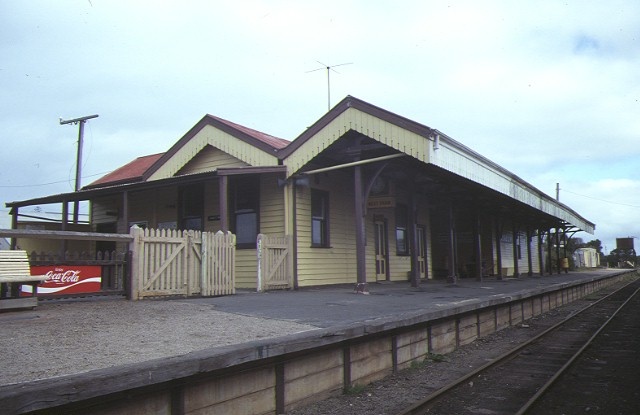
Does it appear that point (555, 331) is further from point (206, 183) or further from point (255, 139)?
point (206, 183)

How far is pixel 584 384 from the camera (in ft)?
21.9

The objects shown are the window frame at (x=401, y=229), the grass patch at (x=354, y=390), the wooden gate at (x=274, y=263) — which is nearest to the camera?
the grass patch at (x=354, y=390)

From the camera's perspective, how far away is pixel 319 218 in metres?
14.4

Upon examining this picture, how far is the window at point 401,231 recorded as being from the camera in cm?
1862

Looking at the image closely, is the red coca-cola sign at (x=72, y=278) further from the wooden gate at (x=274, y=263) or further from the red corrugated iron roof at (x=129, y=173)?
the red corrugated iron roof at (x=129, y=173)

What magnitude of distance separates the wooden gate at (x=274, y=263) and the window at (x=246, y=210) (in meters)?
1.34

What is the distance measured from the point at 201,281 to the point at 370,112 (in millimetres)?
5375

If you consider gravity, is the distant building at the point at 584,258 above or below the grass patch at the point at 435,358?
above

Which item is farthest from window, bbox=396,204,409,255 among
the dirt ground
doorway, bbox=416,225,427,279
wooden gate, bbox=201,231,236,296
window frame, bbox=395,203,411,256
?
the dirt ground

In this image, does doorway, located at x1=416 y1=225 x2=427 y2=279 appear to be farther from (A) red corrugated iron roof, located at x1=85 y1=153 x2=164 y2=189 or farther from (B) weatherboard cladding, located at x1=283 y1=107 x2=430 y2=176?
(A) red corrugated iron roof, located at x1=85 y1=153 x2=164 y2=189

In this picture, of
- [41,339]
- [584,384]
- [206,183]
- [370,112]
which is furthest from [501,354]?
[206,183]

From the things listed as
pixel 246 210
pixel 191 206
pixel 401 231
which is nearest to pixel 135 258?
pixel 246 210

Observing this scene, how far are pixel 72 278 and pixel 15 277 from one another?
98.7 inches

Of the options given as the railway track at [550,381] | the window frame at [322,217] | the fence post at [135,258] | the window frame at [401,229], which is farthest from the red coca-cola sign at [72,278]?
the window frame at [401,229]
